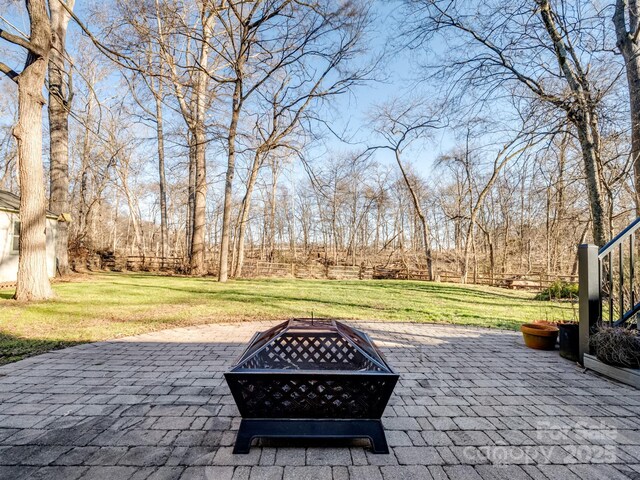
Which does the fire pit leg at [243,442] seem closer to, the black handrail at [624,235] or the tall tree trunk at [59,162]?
the black handrail at [624,235]

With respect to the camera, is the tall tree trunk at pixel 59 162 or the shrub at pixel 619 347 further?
the tall tree trunk at pixel 59 162

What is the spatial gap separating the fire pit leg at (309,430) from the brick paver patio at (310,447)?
3.3 inches

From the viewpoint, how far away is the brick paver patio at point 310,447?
1.89 meters

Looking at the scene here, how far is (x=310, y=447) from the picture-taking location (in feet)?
6.97

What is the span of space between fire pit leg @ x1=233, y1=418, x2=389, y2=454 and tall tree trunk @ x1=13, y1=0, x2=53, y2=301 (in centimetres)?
819

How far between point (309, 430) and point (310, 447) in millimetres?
171

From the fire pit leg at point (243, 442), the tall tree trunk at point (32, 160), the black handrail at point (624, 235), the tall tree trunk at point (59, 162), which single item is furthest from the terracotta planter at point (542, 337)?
the tall tree trunk at point (59, 162)

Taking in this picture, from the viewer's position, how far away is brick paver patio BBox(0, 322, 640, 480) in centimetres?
189

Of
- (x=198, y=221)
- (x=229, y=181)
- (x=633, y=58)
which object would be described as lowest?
(x=198, y=221)

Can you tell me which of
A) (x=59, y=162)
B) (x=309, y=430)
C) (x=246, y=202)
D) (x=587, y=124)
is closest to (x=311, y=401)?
(x=309, y=430)

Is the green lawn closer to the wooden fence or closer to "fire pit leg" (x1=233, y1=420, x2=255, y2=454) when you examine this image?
"fire pit leg" (x1=233, y1=420, x2=255, y2=454)

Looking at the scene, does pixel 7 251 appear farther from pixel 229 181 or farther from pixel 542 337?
pixel 542 337

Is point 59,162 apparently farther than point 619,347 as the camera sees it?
Yes

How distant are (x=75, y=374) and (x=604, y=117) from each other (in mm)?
8690
